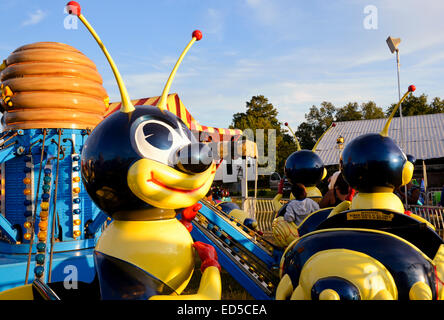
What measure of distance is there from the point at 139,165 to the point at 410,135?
756 inches

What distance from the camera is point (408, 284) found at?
1808 mm

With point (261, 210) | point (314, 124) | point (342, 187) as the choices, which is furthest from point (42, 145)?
point (314, 124)

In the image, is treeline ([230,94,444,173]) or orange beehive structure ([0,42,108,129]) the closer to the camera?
orange beehive structure ([0,42,108,129])

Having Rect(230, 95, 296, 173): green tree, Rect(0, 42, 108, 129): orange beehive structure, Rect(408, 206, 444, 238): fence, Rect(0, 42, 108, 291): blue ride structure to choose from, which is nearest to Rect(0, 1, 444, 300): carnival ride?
Rect(0, 42, 108, 291): blue ride structure

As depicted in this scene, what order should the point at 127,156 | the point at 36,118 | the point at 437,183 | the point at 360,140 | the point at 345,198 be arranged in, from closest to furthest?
the point at 127,156 < the point at 360,140 < the point at 36,118 < the point at 345,198 < the point at 437,183

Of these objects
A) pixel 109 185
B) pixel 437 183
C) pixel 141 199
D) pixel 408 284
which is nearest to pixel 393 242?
pixel 408 284

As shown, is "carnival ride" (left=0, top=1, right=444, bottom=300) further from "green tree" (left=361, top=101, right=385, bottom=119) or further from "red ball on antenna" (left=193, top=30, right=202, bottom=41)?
"green tree" (left=361, top=101, right=385, bottom=119)

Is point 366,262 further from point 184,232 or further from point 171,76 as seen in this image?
point 171,76

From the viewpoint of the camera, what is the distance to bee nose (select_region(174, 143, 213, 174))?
2.16 metres

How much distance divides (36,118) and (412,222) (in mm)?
3964

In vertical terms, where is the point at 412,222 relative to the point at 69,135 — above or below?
below

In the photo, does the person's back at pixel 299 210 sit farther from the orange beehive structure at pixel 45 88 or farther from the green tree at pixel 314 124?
the green tree at pixel 314 124

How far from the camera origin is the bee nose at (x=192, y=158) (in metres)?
2.16

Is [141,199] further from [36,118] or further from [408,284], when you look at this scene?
[36,118]
